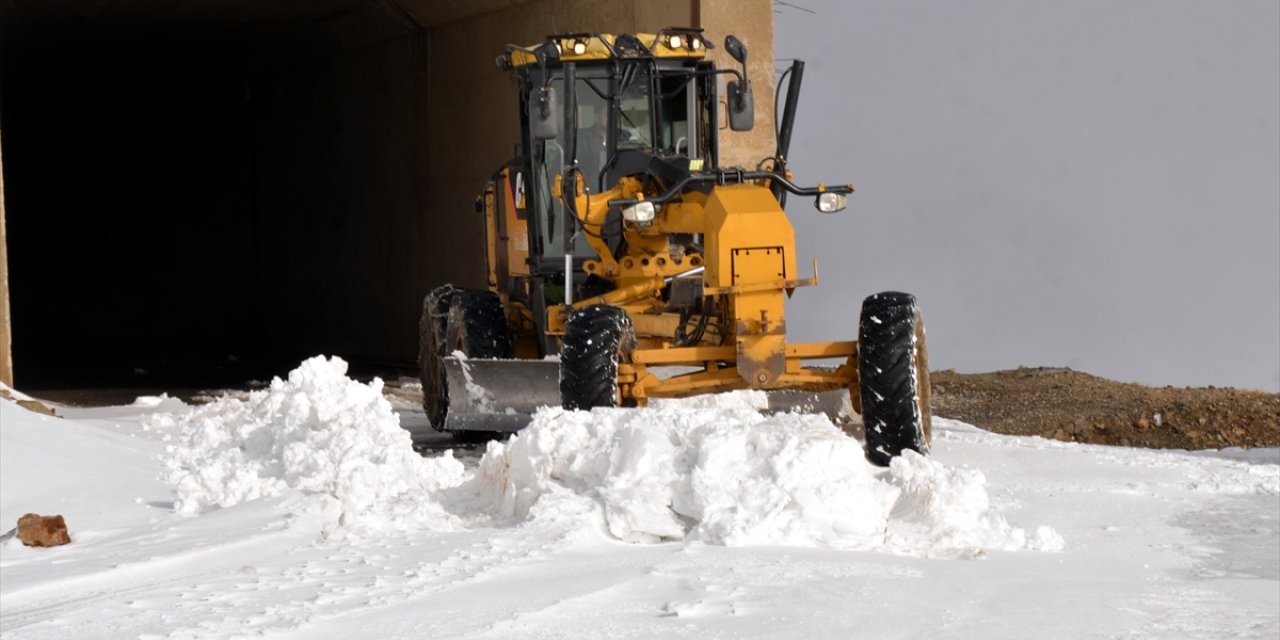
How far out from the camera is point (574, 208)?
1018 centimetres

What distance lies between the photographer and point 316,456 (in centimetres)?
812

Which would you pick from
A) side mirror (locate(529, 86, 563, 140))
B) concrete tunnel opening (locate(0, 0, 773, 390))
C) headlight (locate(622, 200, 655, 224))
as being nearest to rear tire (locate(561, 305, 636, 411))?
headlight (locate(622, 200, 655, 224))

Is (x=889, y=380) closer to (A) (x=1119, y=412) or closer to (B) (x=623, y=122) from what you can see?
(B) (x=623, y=122)

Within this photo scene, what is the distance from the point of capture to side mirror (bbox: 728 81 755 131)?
33.1ft

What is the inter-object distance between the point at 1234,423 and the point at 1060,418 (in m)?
1.24

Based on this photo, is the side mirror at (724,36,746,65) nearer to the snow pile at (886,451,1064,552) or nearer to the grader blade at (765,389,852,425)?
the grader blade at (765,389,852,425)

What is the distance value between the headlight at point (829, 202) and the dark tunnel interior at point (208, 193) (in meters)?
11.2

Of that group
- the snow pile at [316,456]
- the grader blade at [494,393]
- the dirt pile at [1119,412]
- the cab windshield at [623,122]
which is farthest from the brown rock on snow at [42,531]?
the dirt pile at [1119,412]

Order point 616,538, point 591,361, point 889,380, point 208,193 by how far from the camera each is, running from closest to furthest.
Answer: point 616,538 → point 889,380 → point 591,361 → point 208,193

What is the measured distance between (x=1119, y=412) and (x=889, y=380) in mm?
4747

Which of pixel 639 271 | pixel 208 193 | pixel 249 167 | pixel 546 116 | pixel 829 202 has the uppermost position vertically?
pixel 249 167

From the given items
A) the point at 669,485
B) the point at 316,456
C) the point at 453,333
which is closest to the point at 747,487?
the point at 669,485

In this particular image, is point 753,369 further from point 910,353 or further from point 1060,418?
point 1060,418

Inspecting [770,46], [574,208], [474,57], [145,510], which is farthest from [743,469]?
[474,57]
